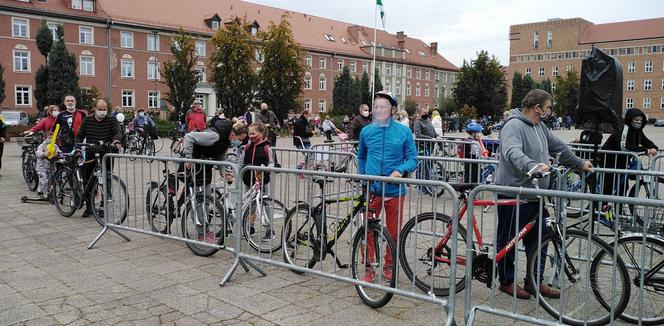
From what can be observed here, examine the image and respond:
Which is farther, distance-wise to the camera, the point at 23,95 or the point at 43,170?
the point at 23,95

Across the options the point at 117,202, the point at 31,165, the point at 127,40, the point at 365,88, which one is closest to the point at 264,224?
the point at 117,202

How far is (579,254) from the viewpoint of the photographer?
4.12 m

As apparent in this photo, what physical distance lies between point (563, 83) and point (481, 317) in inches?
3066

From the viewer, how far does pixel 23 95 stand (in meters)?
49.2

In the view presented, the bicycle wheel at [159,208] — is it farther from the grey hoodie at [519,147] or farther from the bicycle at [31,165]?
the bicycle at [31,165]

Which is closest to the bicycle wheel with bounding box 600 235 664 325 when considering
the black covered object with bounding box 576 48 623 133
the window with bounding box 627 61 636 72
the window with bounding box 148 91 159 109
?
the black covered object with bounding box 576 48 623 133

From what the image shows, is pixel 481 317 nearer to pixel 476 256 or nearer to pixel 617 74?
pixel 476 256

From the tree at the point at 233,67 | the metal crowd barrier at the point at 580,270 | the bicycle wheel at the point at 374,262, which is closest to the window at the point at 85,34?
the tree at the point at 233,67

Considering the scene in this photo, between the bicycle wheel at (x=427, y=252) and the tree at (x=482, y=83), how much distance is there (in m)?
50.7

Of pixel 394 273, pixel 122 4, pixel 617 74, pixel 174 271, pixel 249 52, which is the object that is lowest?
pixel 174 271

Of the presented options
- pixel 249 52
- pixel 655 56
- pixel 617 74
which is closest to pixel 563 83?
pixel 655 56

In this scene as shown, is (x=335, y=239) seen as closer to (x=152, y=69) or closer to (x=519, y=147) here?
(x=519, y=147)

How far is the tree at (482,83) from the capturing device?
5300 cm

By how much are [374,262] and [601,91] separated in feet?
14.3
